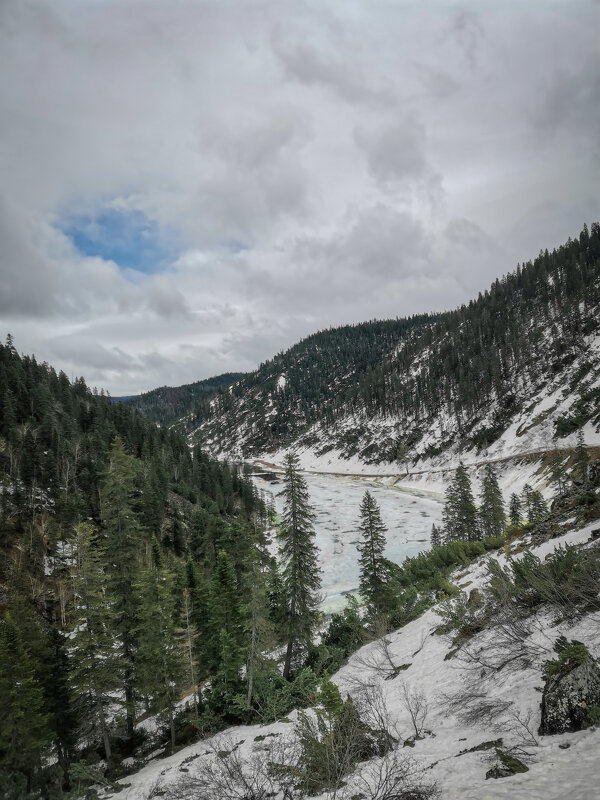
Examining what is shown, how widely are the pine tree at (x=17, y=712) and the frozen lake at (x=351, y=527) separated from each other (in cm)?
1926

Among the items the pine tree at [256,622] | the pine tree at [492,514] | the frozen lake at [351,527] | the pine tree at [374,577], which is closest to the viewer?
the pine tree at [256,622]

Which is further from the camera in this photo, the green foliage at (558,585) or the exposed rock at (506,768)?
the green foliage at (558,585)

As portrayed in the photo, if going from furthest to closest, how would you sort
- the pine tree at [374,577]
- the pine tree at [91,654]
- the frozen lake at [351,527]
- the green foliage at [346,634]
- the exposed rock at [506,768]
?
the frozen lake at [351,527] < the pine tree at [374,577] < the green foliage at [346,634] < the pine tree at [91,654] < the exposed rock at [506,768]

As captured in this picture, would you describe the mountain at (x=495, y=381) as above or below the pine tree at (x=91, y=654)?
above

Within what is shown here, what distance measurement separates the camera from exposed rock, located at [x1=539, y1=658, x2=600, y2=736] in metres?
6.15

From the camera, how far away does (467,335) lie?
5999 inches

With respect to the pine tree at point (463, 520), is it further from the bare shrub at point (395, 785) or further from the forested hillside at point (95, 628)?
the bare shrub at point (395, 785)

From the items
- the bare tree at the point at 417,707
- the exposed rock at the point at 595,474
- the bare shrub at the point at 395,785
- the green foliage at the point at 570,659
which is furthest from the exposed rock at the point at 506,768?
the exposed rock at the point at 595,474

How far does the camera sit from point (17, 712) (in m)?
16.0

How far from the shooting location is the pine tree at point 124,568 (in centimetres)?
2277

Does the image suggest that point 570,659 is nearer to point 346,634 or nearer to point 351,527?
point 346,634

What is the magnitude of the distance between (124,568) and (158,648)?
537 cm

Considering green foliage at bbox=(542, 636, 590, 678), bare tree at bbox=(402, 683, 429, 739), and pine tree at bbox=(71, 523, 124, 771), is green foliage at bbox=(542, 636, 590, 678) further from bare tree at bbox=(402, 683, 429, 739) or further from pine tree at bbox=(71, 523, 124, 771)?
pine tree at bbox=(71, 523, 124, 771)

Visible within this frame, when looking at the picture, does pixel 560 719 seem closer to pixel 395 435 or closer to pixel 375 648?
pixel 375 648
